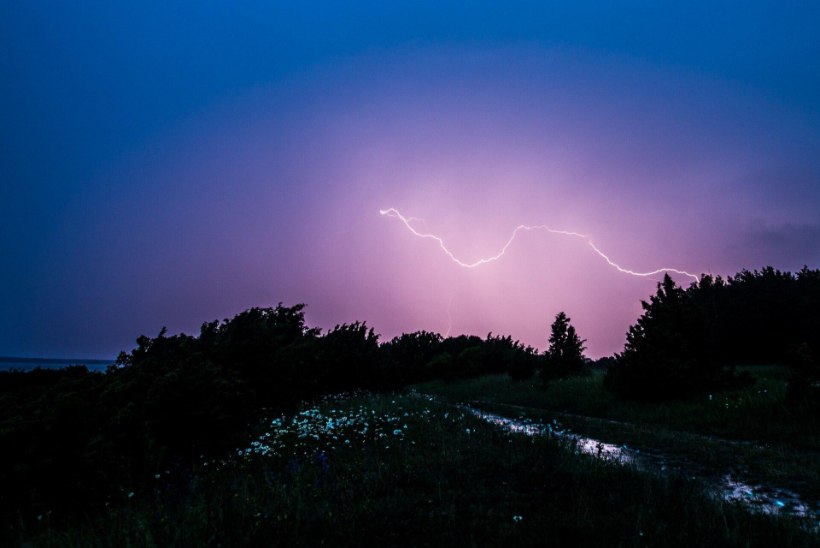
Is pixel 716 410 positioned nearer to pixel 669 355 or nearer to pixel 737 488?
pixel 669 355

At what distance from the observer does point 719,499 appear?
5.38m

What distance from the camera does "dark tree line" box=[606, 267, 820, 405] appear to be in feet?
53.0

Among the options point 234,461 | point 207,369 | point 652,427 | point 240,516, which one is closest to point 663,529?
point 240,516

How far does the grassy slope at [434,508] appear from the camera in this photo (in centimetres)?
399

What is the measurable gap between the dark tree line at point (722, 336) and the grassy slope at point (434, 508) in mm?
10545

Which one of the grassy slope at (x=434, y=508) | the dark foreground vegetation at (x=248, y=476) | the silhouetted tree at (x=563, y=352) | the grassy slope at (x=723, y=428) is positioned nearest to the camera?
the grassy slope at (x=434, y=508)

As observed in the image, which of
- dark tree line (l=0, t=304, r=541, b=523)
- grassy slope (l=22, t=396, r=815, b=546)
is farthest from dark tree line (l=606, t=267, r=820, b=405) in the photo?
dark tree line (l=0, t=304, r=541, b=523)

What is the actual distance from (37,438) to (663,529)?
8.18 m

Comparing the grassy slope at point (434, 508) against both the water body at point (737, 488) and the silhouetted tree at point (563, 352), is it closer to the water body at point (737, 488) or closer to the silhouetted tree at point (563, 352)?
the water body at point (737, 488)

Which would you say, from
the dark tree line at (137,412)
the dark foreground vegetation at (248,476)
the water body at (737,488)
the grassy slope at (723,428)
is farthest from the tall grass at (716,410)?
the dark tree line at (137,412)

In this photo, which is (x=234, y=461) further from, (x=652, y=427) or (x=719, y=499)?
(x=652, y=427)

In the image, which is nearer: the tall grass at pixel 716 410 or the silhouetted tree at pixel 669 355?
the tall grass at pixel 716 410

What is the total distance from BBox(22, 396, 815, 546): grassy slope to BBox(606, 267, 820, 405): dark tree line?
10.5 meters

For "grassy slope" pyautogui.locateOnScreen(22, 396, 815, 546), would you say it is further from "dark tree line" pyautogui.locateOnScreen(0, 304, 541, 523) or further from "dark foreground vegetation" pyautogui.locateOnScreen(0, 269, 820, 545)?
"dark tree line" pyautogui.locateOnScreen(0, 304, 541, 523)
